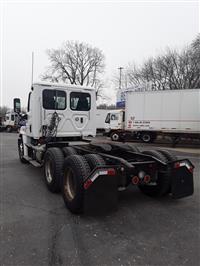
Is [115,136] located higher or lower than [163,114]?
lower

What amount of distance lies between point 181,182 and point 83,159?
1952mm

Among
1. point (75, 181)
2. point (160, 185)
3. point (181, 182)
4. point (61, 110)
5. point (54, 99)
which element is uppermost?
point (54, 99)

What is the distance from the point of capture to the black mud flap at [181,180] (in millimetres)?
4334

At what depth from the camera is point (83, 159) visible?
415 cm

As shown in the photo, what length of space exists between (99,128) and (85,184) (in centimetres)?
2217

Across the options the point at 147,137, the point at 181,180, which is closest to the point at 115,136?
the point at 147,137

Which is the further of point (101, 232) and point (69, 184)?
point (69, 184)

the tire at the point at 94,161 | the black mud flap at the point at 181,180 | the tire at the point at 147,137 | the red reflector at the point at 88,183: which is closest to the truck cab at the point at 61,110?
the tire at the point at 94,161

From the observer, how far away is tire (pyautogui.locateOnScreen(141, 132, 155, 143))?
55.0 ft

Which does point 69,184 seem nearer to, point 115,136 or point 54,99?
point 54,99

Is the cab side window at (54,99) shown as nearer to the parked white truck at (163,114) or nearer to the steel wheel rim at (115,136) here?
the parked white truck at (163,114)

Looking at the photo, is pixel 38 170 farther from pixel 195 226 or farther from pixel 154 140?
pixel 154 140

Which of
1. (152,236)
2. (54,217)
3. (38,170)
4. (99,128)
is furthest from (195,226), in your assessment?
(99,128)

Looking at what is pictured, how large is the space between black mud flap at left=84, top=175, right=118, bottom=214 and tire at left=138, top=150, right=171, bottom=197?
124 cm
